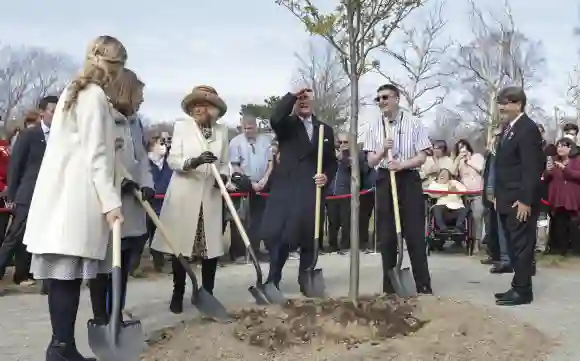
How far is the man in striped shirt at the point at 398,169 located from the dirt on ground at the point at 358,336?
1093 millimetres

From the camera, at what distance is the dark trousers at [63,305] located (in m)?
4.78

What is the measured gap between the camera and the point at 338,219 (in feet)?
40.1

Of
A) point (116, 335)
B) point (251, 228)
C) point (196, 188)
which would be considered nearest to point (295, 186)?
point (196, 188)

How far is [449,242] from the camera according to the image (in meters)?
13.2

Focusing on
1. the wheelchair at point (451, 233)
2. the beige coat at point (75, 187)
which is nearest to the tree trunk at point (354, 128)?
the beige coat at point (75, 187)

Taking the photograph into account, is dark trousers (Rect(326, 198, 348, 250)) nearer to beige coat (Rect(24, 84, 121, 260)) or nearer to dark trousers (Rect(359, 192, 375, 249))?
dark trousers (Rect(359, 192, 375, 249))

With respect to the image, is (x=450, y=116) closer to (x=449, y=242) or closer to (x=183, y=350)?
(x=449, y=242)

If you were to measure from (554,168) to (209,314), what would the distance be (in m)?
6.90

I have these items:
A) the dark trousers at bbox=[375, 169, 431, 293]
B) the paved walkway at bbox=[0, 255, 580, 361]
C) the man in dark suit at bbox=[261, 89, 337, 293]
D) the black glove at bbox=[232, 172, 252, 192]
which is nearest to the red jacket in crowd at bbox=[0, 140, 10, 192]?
the paved walkway at bbox=[0, 255, 580, 361]

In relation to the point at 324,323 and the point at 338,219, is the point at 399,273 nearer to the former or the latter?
the point at 324,323

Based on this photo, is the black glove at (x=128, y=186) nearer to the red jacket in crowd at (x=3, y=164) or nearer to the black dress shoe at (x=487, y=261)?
the red jacket in crowd at (x=3, y=164)

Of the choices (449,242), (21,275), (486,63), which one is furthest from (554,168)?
(486,63)

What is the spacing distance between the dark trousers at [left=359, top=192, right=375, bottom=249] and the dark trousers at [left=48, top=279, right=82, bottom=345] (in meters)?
7.95

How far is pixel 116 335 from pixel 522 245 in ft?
13.5
